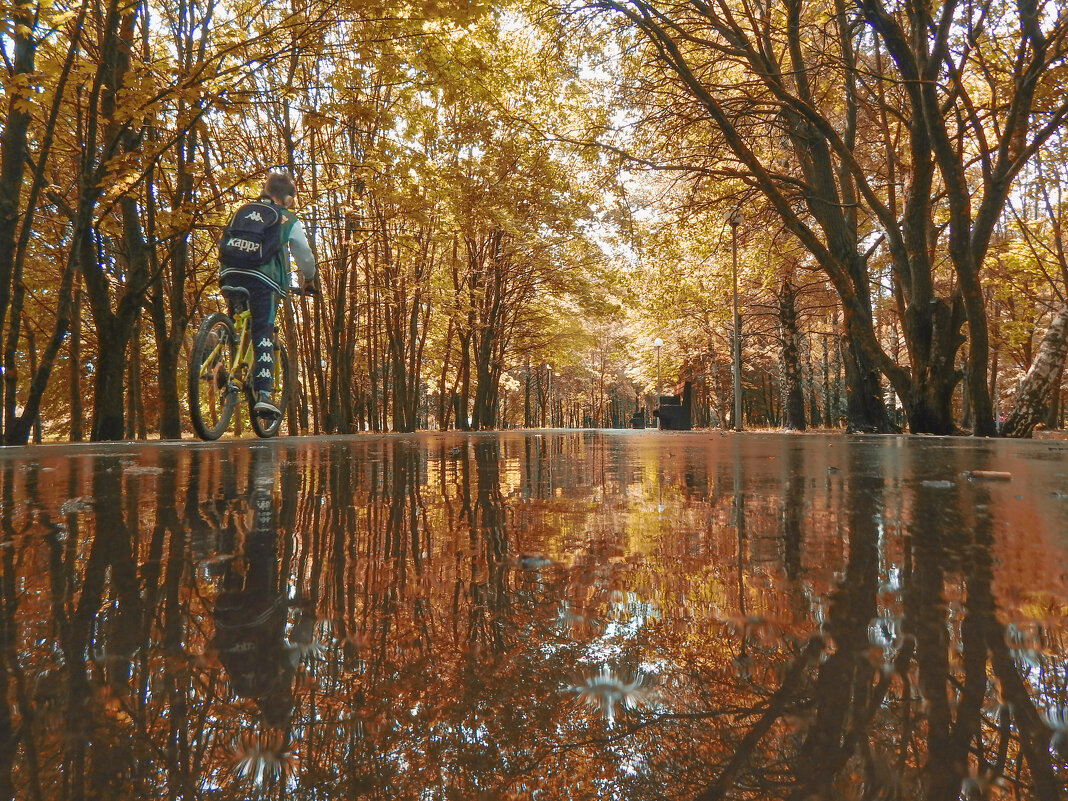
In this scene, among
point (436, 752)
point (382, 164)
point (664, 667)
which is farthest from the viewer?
point (382, 164)

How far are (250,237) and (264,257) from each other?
20cm

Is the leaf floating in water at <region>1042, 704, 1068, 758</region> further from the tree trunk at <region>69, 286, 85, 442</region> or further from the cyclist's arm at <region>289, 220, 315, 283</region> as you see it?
the tree trunk at <region>69, 286, 85, 442</region>

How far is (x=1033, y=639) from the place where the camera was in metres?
0.66

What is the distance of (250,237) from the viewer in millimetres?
5344

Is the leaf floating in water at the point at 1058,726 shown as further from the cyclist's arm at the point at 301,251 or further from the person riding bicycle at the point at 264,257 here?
the cyclist's arm at the point at 301,251

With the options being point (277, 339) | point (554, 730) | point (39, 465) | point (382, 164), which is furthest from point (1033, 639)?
point (382, 164)

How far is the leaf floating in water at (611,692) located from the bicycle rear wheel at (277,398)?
6.30 metres

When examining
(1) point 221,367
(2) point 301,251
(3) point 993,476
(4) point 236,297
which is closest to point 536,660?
(3) point 993,476

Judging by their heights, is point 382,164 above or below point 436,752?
above

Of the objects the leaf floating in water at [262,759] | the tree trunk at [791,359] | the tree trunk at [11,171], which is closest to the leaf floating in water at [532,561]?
the leaf floating in water at [262,759]

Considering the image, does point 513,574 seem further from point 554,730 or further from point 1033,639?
point 1033,639

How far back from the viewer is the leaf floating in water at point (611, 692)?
53cm

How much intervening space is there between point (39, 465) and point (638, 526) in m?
3.71

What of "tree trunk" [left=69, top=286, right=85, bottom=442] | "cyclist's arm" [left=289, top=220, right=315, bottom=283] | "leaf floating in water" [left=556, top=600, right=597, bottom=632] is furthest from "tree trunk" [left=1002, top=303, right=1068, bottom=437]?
"tree trunk" [left=69, top=286, right=85, bottom=442]
